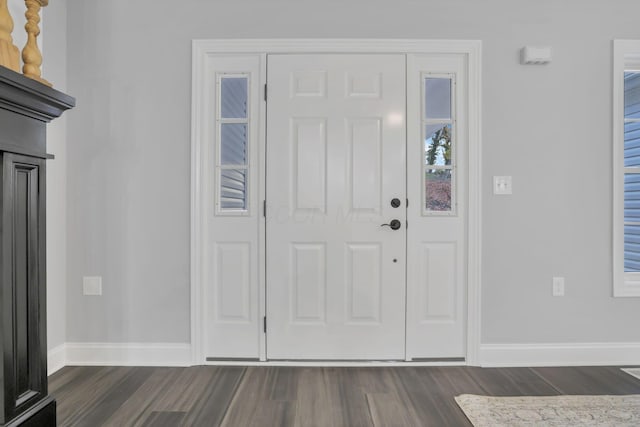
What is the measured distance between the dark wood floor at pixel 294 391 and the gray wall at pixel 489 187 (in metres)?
0.27

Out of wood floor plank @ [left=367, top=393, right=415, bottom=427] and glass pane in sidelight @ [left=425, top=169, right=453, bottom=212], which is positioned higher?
glass pane in sidelight @ [left=425, top=169, right=453, bottom=212]

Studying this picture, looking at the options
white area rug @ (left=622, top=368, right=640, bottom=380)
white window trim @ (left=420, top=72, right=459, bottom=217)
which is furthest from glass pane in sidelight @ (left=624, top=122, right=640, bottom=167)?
white area rug @ (left=622, top=368, right=640, bottom=380)

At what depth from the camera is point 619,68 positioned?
2.65 meters

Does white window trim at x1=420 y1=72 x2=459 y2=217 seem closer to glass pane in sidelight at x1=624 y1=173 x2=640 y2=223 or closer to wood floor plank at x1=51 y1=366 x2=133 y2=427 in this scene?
glass pane in sidelight at x1=624 y1=173 x2=640 y2=223

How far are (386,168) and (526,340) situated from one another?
1482 mm

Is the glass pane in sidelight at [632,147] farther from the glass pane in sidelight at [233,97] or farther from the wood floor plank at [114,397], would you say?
the wood floor plank at [114,397]

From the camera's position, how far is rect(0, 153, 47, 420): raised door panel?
4.82ft

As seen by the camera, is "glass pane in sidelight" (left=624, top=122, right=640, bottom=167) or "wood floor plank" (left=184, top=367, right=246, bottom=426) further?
"glass pane in sidelight" (left=624, top=122, right=640, bottom=167)

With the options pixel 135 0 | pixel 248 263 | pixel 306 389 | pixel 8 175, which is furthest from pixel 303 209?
pixel 135 0

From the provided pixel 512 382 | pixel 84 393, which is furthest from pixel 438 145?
pixel 84 393

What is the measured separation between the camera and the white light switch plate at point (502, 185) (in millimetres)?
2643

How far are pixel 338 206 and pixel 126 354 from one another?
172cm

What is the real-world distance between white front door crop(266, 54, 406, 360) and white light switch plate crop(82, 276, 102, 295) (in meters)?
1.12

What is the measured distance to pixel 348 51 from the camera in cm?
264
